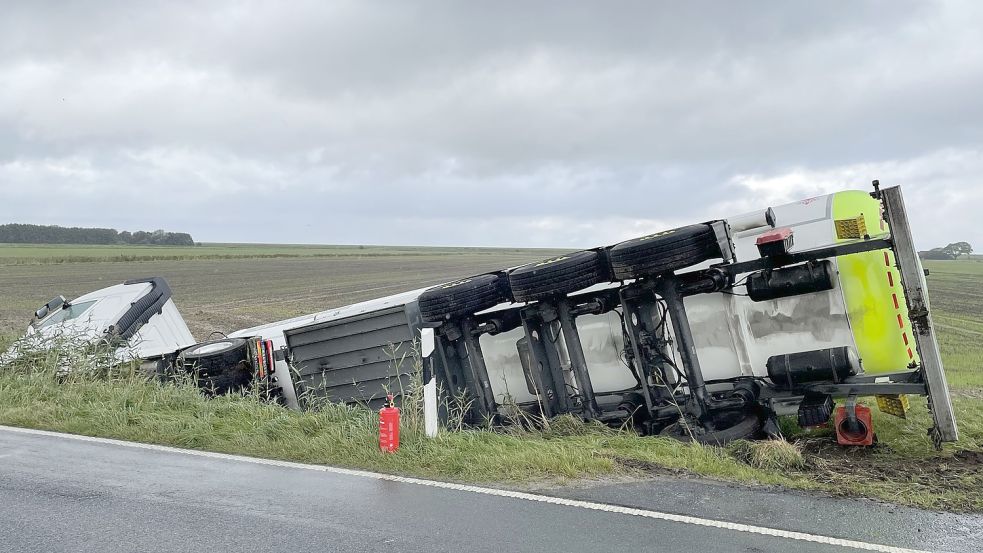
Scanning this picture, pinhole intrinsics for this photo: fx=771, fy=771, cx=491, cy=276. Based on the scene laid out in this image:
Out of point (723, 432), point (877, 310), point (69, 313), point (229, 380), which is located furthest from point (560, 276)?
point (69, 313)

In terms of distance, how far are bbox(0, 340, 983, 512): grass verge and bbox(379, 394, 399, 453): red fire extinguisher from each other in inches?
3.4

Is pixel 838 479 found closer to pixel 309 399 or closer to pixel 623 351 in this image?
pixel 623 351

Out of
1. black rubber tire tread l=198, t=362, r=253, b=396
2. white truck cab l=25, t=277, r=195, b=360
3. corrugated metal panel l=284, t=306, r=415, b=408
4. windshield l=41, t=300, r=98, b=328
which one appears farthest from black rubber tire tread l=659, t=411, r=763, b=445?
windshield l=41, t=300, r=98, b=328

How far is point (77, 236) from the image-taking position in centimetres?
10575

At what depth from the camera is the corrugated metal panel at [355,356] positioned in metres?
7.62

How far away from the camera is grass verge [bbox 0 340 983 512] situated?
5289 mm

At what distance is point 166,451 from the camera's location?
6.48 metres

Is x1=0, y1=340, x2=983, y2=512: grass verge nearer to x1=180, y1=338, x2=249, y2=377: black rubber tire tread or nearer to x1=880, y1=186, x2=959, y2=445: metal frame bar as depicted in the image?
x1=880, y1=186, x2=959, y2=445: metal frame bar

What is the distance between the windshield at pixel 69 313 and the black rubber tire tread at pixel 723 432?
27.6 feet

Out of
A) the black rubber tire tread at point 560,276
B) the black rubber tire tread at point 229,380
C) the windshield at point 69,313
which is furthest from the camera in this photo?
the windshield at point 69,313

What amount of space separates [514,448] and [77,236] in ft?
377

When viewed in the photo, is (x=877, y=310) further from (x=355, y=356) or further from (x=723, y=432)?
(x=355, y=356)

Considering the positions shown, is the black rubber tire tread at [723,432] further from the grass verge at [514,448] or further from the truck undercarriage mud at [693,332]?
the grass verge at [514,448]

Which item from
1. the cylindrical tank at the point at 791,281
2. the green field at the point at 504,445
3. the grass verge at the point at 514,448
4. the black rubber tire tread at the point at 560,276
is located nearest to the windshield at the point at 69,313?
the green field at the point at 504,445
